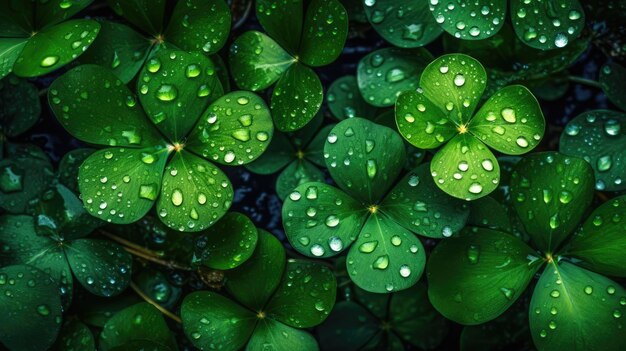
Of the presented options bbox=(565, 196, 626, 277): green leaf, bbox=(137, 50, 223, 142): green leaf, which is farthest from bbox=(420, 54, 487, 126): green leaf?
bbox=(137, 50, 223, 142): green leaf

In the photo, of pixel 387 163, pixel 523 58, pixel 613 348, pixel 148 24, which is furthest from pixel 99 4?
pixel 613 348

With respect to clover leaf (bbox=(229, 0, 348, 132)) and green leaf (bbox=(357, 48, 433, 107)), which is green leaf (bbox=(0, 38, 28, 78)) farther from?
green leaf (bbox=(357, 48, 433, 107))

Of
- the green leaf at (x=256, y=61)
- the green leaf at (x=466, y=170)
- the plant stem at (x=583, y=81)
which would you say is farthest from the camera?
the plant stem at (x=583, y=81)

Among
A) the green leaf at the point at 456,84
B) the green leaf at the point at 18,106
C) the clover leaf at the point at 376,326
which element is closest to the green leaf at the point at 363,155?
the green leaf at the point at 456,84

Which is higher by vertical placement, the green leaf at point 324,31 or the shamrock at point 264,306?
the green leaf at point 324,31

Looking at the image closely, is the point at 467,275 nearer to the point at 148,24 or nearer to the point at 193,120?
the point at 193,120

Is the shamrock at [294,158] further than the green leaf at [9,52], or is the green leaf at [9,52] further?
the shamrock at [294,158]

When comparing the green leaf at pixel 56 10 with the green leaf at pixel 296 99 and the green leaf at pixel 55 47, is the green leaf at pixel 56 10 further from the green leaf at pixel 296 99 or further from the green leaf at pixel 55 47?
the green leaf at pixel 296 99

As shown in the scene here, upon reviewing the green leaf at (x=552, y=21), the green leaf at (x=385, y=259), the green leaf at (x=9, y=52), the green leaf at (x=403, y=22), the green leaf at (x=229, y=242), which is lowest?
the green leaf at (x=229, y=242)
